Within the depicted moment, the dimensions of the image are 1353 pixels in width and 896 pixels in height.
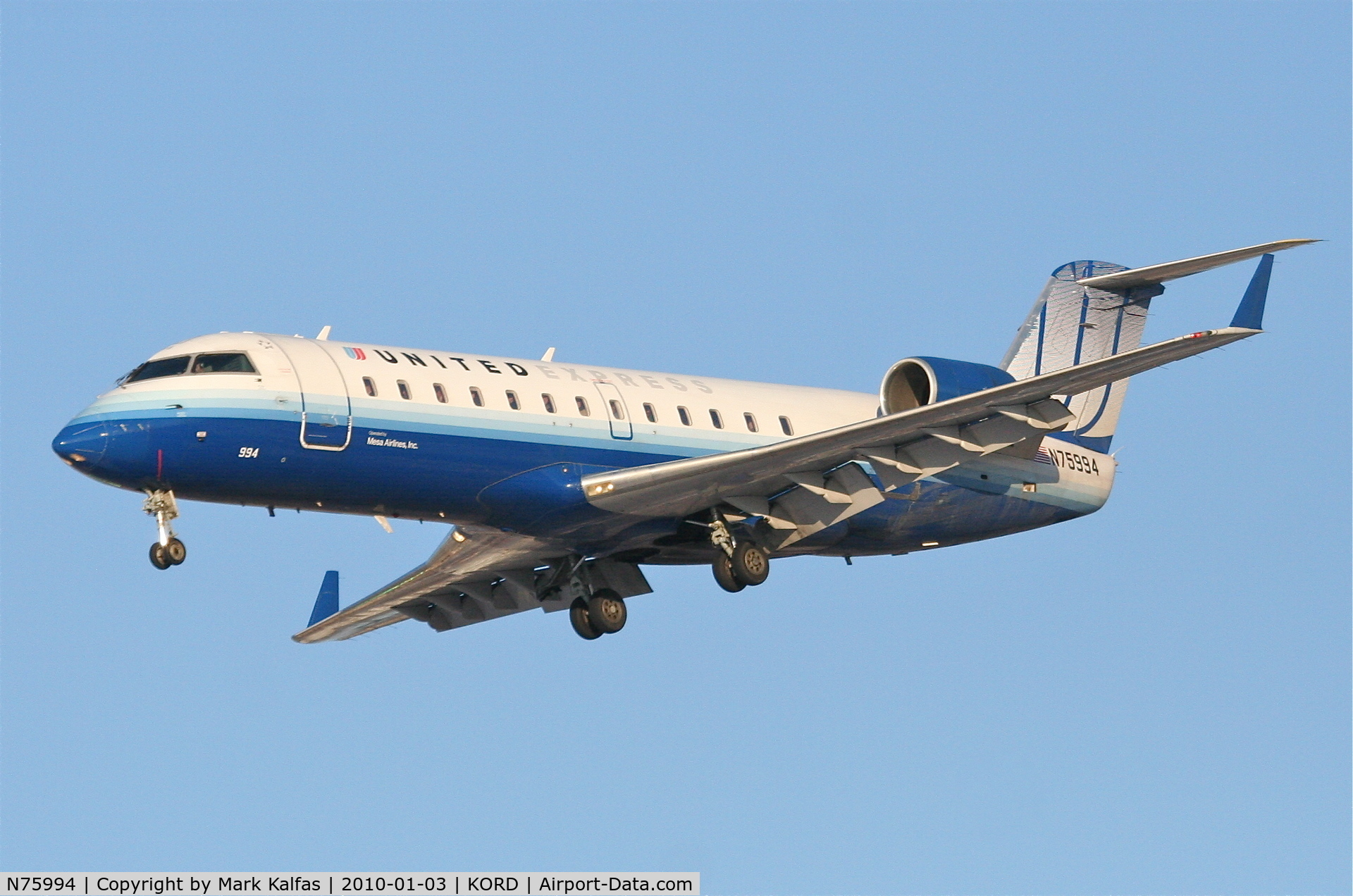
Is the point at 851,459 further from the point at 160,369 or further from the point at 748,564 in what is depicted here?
the point at 160,369

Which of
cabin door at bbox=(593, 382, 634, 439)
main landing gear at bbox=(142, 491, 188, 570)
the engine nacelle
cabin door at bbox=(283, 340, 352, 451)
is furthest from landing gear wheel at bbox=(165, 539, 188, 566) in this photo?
the engine nacelle

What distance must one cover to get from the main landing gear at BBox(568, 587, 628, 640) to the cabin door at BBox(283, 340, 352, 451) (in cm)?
562

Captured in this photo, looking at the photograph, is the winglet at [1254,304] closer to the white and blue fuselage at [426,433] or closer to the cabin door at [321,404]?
the white and blue fuselage at [426,433]

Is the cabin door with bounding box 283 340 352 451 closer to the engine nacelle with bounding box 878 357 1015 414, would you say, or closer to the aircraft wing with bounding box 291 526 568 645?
the aircraft wing with bounding box 291 526 568 645

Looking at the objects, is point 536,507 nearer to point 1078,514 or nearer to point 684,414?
point 684,414

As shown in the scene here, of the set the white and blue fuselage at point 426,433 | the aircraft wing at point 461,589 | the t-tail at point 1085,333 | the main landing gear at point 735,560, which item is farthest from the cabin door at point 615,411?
the t-tail at point 1085,333

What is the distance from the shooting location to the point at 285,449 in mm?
25969

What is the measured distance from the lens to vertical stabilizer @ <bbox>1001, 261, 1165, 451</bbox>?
3341 centimetres

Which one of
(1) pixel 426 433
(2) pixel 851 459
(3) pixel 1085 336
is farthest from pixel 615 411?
(3) pixel 1085 336

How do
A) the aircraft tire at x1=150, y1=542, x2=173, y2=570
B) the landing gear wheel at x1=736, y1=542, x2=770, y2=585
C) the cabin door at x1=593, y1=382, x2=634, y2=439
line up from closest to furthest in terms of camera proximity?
the aircraft tire at x1=150, y1=542, x2=173, y2=570, the cabin door at x1=593, y1=382, x2=634, y2=439, the landing gear wheel at x1=736, y1=542, x2=770, y2=585

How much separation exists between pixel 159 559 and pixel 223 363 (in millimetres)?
2627

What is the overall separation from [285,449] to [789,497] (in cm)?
700

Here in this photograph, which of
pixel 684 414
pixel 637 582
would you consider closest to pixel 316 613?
pixel 637 582

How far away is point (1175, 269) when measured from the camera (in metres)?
30.0
